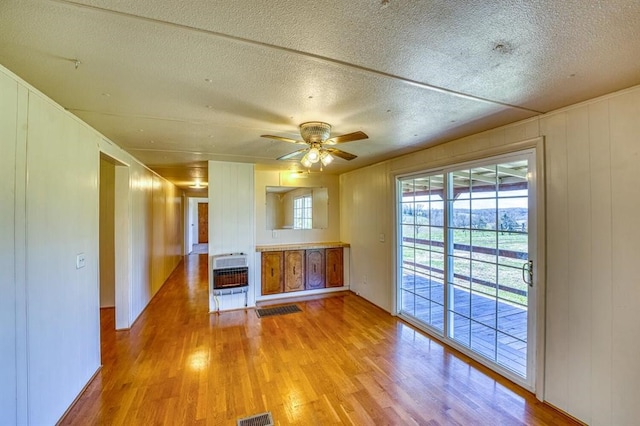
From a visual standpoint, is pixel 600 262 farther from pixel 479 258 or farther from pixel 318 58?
pixel 318 58

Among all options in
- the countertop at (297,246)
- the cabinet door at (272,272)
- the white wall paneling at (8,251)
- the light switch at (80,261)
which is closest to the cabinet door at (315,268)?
the countertop at (297,246)

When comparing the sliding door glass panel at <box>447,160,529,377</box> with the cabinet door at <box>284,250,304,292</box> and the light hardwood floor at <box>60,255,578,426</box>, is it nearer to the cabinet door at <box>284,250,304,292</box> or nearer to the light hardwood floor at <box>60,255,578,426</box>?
the light hardwood floor at <box>60,255,578,426</box>

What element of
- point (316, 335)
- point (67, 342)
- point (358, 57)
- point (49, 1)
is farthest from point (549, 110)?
point (67, 342)

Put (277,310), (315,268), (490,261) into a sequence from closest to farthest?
(490,261), (277,310), (315,268)

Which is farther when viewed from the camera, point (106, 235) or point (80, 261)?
point (106, 235)

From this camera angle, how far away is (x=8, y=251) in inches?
64.5

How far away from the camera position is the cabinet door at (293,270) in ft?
17.3

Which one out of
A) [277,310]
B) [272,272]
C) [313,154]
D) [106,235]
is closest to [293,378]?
[277,310]

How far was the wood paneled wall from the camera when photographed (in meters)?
1.89

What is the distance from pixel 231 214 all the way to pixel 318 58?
352 cm

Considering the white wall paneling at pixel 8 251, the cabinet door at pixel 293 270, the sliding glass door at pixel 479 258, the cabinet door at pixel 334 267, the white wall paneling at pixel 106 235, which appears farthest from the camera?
the cabinet door at pixel 334 267

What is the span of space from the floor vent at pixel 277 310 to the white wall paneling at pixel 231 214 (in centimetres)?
37

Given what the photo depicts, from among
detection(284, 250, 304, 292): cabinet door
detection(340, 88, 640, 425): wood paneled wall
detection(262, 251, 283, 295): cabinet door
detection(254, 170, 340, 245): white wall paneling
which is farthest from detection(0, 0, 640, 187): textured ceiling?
detection(284, 250, 304, 292): cabinet door

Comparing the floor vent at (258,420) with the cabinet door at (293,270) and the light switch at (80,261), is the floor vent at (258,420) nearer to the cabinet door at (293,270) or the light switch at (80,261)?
the light switch at (80,261)
